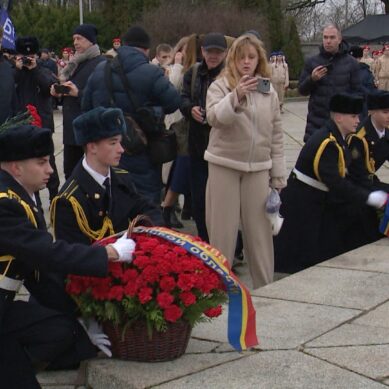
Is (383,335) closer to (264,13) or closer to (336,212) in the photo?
(336,212)

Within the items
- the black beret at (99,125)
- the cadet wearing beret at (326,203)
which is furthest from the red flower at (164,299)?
the cadet wearing beret at (326,203)

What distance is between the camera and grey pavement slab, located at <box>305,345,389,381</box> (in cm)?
369

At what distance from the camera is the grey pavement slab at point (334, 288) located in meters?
4.77

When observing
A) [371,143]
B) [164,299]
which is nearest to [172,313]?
[164,299]

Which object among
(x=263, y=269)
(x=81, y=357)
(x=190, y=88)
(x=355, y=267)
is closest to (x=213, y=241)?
(x=263, y=269)

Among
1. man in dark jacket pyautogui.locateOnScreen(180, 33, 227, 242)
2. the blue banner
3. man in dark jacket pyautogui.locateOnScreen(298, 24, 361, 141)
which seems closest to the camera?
man in dark jacket pyautogui.locateOnScreen(180, 33, 227, 242)

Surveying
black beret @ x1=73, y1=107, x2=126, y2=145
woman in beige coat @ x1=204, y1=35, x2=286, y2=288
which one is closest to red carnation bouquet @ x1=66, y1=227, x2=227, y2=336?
black beret @ x1=73, y1=107, x2=126, y2=145

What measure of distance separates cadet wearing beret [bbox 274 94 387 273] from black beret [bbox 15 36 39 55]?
3.04 meters

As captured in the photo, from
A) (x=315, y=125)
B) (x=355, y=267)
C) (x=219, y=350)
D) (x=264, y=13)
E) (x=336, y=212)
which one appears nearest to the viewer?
(x=219, y=350)

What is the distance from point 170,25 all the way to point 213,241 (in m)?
22.8

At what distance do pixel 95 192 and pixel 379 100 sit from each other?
324cm

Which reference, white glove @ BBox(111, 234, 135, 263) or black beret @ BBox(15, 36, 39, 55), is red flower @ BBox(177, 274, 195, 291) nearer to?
white glove @ BBox(111, 234, 135, 263)

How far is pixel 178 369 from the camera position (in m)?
3.69

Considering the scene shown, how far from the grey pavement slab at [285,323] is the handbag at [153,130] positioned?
162 centimetres
